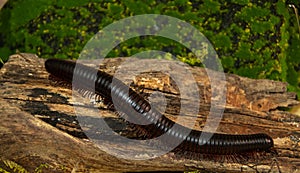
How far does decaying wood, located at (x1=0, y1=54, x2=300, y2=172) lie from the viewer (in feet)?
13.6

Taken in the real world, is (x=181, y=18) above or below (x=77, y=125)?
above

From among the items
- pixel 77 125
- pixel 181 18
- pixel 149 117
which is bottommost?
pixel 77 125

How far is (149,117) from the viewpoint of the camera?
→ 4.20 m

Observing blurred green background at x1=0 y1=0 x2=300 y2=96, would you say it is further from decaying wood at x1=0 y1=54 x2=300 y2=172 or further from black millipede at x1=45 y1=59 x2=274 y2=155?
black millipede at x1=45 y1=59 x2=274 y2=155

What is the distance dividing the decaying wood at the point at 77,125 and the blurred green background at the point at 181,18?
3.16 ft

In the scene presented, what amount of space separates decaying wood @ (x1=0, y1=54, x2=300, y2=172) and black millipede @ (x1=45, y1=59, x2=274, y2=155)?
0.15 m

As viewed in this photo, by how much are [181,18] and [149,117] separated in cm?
207

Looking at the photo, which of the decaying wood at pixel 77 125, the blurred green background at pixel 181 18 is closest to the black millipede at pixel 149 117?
the decaying wood at pixel 77 125

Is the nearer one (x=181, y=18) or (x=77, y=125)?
(x=77, y=125)

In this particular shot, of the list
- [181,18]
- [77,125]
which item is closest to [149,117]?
[77,125]

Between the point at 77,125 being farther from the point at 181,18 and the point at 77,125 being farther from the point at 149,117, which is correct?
the point at 181,18

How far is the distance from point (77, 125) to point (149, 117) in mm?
714

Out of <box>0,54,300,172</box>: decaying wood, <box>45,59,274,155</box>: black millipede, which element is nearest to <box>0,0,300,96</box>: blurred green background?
<box>0,54,300,172</box>: decaying wood

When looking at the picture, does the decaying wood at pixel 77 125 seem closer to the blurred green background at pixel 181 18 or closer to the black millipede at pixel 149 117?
the black millipede at pixel 149 117
